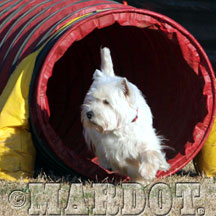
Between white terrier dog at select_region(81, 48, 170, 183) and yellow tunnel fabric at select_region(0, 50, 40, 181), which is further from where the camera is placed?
yellow tunnel fabric at select_region(0, 50, 40, 181)

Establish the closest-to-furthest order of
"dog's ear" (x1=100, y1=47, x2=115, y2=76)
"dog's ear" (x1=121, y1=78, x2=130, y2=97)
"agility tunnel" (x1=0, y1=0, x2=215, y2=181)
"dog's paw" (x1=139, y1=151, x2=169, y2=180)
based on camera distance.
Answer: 1. "dog's ear" (x1=121, y1=78, x2=130, y2=97)
2. "dog's paw" (x1=139, y1=151, x2=169, y2=180)
3. "agility tunnel" (x1=0, y1=0, x2=215, y2=181)
4. "dog's ear" (x1=100, y1=47, x2=115, y2=76)

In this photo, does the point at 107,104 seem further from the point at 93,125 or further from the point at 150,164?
the point at 150,164

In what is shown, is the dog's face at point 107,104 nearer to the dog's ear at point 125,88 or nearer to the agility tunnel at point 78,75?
the dog's ear at point 125,88

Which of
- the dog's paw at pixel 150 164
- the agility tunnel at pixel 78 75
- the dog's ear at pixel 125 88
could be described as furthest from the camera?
the agility tunnel at pixel 78 75

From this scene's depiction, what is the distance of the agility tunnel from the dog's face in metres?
0.47

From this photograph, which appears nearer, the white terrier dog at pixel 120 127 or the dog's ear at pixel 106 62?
the white terrier dog at pixel 120 127

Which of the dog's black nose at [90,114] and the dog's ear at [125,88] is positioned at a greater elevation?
the dog's ear at [125,88]

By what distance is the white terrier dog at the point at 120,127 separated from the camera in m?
4.95

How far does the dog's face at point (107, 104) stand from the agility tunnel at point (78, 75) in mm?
469

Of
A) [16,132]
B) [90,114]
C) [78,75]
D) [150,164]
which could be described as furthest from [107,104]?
[78,75]

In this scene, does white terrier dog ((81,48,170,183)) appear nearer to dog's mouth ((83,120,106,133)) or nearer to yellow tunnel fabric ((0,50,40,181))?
dog's mouth ((83,120,106,133))

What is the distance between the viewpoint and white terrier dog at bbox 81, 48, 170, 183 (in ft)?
16.3

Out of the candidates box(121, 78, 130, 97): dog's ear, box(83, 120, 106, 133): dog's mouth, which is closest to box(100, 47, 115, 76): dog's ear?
box(121, 78, 130, 97): dog's ear

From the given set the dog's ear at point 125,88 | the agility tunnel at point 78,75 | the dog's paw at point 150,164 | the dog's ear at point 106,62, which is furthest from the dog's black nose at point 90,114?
the dog's ear at point 106,62
